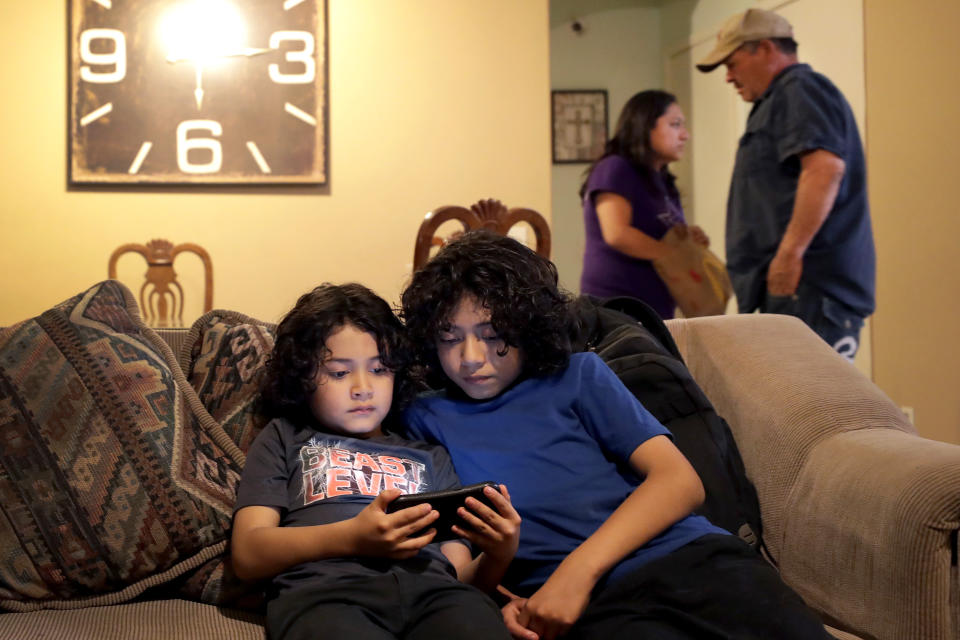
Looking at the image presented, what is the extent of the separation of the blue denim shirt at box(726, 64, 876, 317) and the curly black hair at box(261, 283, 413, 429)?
1.94 metres

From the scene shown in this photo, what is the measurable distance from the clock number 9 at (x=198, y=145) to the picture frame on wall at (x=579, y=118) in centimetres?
251

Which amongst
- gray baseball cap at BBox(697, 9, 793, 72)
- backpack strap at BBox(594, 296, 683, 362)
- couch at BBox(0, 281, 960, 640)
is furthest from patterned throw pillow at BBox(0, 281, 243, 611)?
gray baseball cap at BBox(697, 9, 793, 72)

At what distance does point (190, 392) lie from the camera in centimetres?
150

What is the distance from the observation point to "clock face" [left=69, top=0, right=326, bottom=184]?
151 inches

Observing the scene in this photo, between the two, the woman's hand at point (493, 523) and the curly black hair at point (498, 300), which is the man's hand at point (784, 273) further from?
the woman's hand at point (493, 523)

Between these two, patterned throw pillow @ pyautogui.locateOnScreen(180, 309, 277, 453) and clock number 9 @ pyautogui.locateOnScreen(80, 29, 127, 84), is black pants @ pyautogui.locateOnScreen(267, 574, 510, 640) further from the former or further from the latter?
clock number 9 @ pyautogui.locateOnScreen(80, 29, 127, 84)

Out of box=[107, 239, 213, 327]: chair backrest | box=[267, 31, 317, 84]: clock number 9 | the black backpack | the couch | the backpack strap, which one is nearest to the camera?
the couch

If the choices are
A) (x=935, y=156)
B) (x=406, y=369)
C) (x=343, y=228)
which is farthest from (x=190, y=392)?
(x=935, y=156)

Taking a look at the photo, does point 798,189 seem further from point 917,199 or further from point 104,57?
point 104,57

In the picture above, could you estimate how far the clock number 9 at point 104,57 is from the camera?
3.85 m

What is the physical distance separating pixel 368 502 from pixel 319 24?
123 inches

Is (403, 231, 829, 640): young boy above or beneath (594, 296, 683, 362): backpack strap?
beneath

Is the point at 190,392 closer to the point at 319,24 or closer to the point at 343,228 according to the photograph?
the point at 343,228

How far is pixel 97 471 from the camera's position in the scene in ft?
4.45
